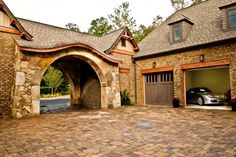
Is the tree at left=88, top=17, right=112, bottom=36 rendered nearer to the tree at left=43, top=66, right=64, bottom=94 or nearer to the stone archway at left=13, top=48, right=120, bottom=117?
the tree at left=43, top=66, right=64, bottom=94

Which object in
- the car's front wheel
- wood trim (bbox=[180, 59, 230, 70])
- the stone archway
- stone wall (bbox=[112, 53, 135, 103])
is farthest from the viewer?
stone wall (bbox=[112, 53, 135, 103])

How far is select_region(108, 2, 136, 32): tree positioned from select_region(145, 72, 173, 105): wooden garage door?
21.2m

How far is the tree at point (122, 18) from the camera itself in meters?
33.7

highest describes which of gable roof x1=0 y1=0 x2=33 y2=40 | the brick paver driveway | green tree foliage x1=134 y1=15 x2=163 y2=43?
green tree foliage x1=134 y1=15 x2=163 y2=43

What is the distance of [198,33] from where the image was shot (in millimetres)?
11938

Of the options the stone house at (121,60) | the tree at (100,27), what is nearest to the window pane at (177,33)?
the stone house at (121,60)

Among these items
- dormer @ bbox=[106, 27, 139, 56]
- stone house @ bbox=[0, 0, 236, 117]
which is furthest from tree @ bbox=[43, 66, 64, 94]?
dormer @ bbox=[106, 27, 139, 56]

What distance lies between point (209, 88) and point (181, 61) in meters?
6.67

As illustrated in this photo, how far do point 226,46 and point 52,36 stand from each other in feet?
35.9

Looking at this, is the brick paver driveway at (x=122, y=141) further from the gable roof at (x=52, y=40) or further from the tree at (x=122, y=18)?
the tree at (x=122, y=18)

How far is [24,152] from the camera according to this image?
410 centimetres

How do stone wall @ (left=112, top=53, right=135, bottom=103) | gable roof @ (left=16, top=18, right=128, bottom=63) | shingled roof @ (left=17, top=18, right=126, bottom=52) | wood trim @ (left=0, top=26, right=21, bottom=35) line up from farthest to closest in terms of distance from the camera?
stone wall @ (left=112, top=53, right=135, bottom=103)
shingled roof @ (left=17, top=18, right=126, bottom=52)
gable roof @ (left=16, top=18, right=128, bottom=63)
wood trim @ (left=0, top=26, right=21, bottom=35)

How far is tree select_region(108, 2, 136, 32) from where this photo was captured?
33.7 meters

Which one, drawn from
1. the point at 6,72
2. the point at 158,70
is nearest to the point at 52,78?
the point at 6,72
